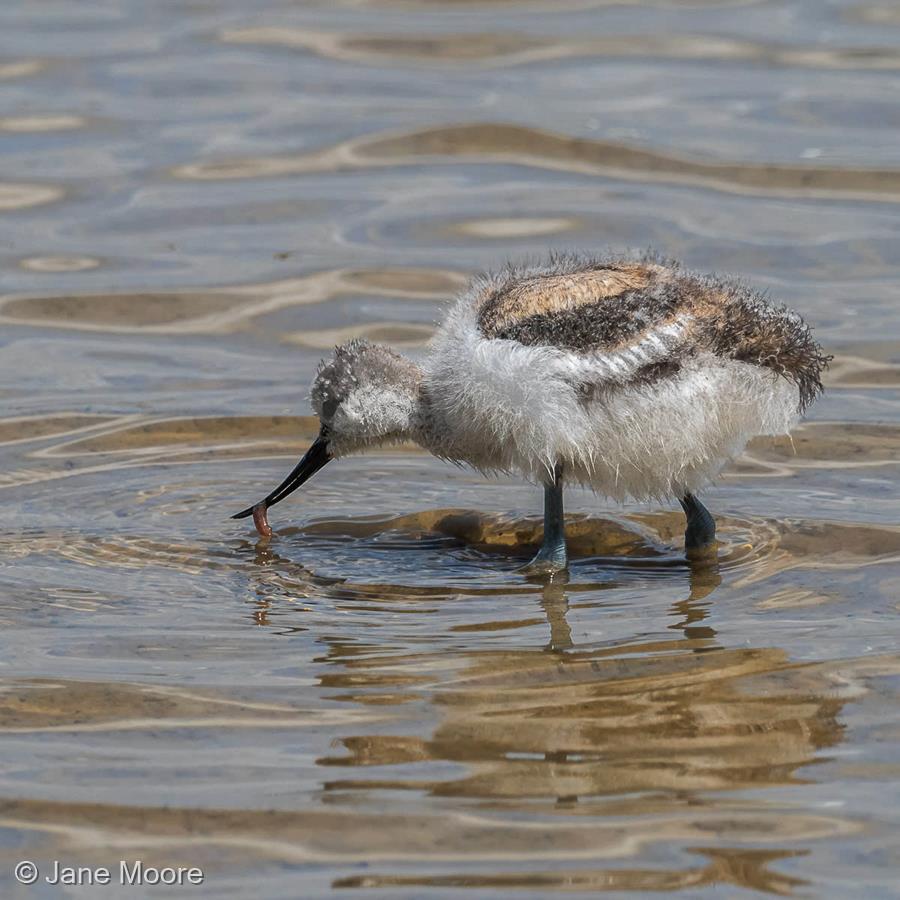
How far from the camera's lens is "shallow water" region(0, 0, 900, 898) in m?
4.47

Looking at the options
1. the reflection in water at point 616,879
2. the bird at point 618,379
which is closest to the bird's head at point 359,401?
the bird at point 618,379

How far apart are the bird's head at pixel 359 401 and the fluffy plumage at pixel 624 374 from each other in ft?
1.16

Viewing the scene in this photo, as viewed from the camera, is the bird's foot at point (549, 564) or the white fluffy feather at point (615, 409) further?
the bird's foot at point (549, 564)

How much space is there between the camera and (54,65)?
1255cm

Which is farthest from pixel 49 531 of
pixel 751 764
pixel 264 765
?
pixel 751 764

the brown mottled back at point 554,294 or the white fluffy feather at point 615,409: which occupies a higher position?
the brown mottled back at point 554,294

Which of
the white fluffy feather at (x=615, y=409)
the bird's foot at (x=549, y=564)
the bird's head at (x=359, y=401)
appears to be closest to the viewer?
the white fluffy feather at (x=615, y=409)

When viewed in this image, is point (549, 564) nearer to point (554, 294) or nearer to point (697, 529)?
point (697, 529)

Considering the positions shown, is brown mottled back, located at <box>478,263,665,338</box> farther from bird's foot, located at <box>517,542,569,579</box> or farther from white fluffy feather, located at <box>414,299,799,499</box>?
bird's foot, located at <box>517,542,569,579</box>

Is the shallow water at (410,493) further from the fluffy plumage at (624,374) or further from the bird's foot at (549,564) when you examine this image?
the fluffy plumage at (624,374)

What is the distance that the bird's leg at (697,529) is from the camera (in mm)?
6562

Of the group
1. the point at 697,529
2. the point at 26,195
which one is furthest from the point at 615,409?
the point at 26,195

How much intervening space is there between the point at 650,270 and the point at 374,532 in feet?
4.80

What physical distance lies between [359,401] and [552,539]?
3.11 feet
